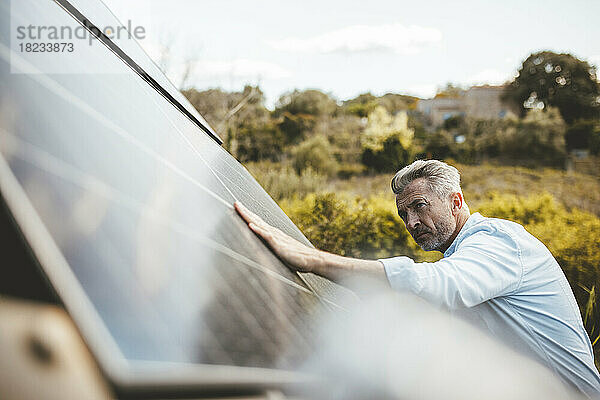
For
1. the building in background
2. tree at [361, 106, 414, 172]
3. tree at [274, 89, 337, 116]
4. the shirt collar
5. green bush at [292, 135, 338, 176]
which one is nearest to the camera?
the shirt collar

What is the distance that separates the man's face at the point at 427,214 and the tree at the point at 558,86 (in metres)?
43.5

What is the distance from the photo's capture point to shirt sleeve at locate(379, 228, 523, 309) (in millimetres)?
1765

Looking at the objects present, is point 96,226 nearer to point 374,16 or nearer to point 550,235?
point 550,235

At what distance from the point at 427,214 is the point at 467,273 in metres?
1.03

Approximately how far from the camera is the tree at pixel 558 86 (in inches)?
1634

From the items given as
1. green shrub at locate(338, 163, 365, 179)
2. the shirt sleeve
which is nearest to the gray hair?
the shirt sleeve

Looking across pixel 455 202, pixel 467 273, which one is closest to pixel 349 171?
pixel 455 202

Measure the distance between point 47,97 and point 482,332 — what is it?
6.59 ft

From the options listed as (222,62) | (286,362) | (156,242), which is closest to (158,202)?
(156,242)

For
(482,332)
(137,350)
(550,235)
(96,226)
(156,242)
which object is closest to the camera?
(137,350)

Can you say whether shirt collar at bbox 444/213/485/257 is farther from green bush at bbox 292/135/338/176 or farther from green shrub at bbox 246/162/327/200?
green bush at bbox 292/135/338/176

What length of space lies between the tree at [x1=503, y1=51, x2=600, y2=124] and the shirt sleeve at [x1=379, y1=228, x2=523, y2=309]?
44112 millimetres

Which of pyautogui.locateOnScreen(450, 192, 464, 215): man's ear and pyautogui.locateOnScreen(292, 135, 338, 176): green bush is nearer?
pyautogui.locateOnScreen(450, 192, 464, 215): man's ear

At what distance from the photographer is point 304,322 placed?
3.79 feet
